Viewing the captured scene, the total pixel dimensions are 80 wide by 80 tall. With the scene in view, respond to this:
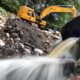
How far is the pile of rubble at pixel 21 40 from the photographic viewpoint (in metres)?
11.0

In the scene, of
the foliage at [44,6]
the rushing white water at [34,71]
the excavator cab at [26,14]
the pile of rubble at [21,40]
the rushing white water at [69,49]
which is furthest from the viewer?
the foliage at [44,6]

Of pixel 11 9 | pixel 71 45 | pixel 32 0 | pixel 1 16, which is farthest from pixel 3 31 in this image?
pixel 71 45

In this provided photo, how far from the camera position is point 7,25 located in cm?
1291

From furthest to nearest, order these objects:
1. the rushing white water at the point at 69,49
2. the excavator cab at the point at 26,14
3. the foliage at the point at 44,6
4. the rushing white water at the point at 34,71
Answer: the foliage at the point at 44,6
the excavator cab at the point at 26,14
the rushing white water at the point at 69,49
the rushing white water at the point at 34,71

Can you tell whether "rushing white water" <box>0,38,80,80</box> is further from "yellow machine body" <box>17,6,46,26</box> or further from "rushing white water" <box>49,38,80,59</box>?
"yellow machine body" <box>17,6,46,26</box>

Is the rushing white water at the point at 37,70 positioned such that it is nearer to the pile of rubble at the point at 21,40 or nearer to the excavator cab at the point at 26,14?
the pile of rubble at the point at 21,40

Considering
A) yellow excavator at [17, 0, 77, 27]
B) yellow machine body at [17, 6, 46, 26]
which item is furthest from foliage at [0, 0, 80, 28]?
yellow machine body at [17, 6, 46, 26]

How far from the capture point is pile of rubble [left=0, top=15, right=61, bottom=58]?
11.0 m

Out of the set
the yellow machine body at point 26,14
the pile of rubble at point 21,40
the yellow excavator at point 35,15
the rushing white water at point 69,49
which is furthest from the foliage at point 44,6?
the rushing white water at point 69,49

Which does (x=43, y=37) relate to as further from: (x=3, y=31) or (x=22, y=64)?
(x=22, y=64)

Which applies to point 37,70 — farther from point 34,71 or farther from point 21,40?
point 21,40

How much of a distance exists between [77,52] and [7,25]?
9.37 meters

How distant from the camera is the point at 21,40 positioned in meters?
12.0

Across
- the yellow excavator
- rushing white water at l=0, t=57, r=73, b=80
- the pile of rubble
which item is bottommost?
the pile of rubble
